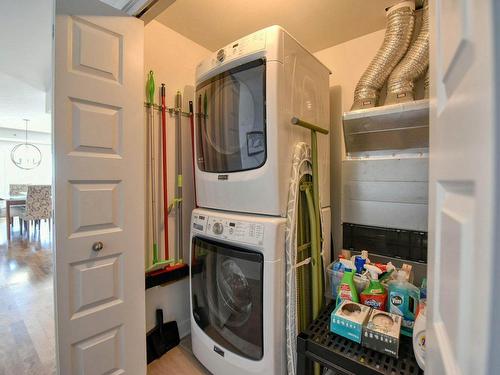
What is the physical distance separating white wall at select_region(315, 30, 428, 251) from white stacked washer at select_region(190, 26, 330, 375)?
24cm

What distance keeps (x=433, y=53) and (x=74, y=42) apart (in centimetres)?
139

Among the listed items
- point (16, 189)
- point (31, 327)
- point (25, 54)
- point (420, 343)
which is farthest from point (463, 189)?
point (16, 189)

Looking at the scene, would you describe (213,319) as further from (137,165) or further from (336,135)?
(336,135)

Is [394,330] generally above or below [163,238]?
below

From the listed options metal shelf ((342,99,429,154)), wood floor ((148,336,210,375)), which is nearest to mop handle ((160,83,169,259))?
wood floor ((148,336,210,375))

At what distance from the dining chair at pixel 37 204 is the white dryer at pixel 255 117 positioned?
15.2 feet

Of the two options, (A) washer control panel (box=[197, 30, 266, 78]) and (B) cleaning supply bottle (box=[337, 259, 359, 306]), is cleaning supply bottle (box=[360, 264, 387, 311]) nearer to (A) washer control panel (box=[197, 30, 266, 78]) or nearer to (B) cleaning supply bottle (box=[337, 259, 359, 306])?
(B) cleaning supply bottle (box=[337, 259, 359, 306])

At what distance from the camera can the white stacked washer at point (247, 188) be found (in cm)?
113

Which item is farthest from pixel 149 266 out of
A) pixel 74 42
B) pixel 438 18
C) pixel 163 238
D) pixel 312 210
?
pixel 438 18

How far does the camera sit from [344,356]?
0.96m

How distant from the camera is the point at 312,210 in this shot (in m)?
1.31

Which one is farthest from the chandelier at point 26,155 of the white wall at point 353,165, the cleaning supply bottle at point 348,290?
the cleaning supply bottle at point 348,290

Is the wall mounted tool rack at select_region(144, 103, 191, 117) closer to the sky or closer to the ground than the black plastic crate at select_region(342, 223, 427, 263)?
closer to the sky

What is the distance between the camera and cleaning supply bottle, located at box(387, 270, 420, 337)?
1.08m
